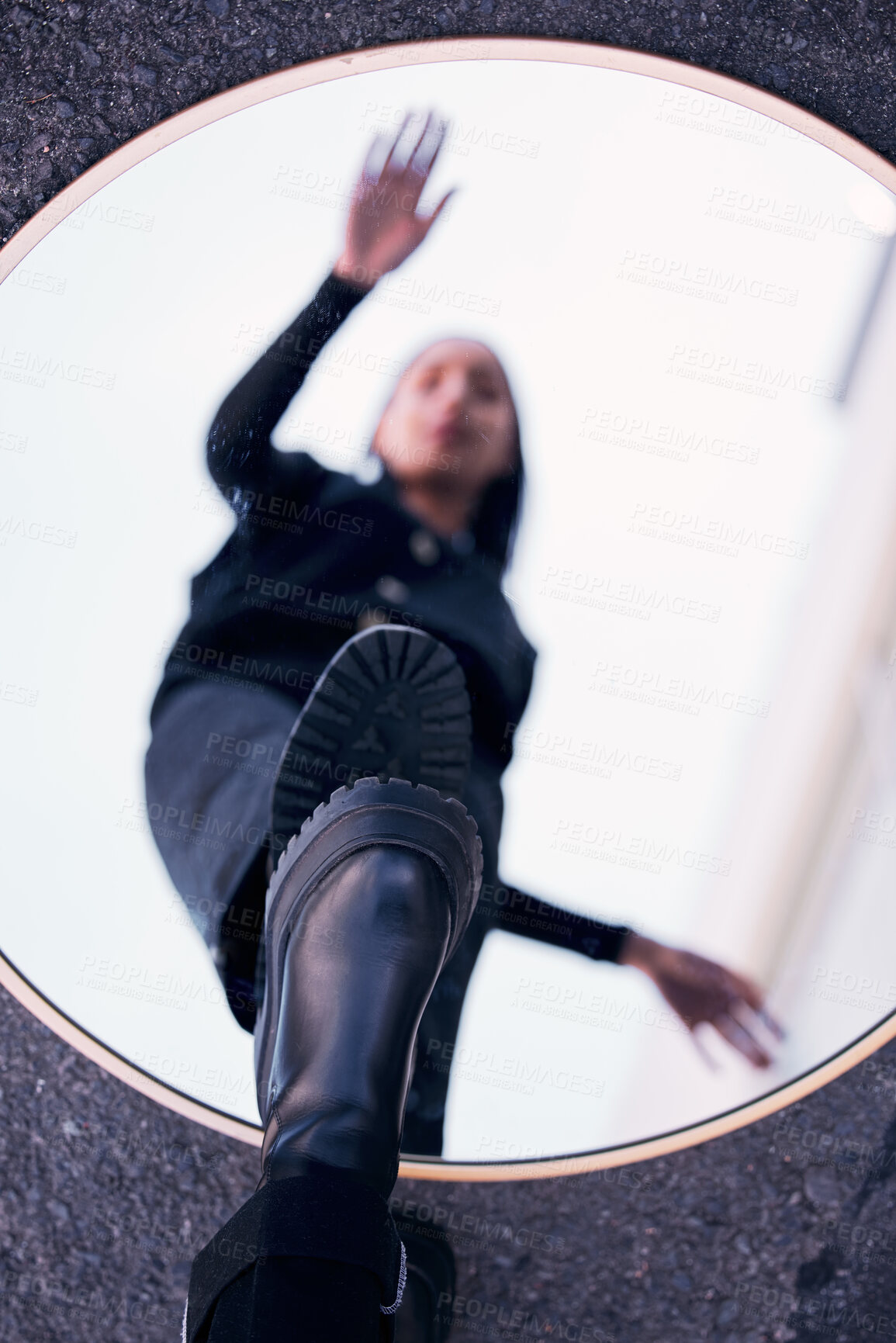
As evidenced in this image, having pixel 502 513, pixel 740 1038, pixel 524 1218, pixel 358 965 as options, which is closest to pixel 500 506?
pixel 502 513

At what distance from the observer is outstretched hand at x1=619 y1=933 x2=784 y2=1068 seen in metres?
0.88

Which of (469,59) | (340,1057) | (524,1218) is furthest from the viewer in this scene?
(524,1218)

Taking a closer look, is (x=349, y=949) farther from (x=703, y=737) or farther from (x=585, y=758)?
(x=703, y=737)

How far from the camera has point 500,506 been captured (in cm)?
89

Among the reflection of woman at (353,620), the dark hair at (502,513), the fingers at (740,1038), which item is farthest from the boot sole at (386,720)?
the fingers at (740,1038)

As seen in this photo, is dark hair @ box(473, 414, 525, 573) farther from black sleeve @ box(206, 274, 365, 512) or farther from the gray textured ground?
the gray textured ground

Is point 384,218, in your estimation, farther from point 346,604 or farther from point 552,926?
point 552,926

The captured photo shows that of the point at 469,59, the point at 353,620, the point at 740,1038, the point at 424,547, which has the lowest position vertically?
the point at 740,1038

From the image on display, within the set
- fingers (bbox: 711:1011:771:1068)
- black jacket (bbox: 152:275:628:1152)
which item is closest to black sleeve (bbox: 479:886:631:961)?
black jacket (bbox: 152:275:628:1152)

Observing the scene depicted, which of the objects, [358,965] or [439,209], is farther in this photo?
[439,209]

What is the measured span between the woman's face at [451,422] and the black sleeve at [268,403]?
0.31 feet

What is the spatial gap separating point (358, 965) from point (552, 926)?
0.76 ft

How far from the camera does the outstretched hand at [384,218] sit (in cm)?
87

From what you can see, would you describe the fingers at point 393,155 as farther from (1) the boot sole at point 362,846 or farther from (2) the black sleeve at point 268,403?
(1) the boot sole at point 362,846
